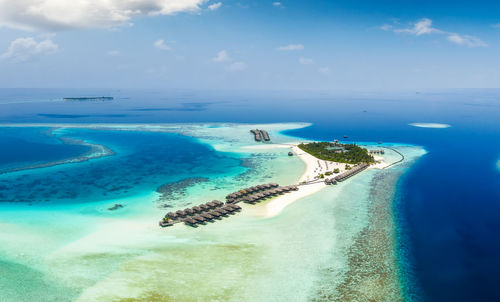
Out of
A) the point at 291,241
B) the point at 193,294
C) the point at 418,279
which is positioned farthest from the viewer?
the point at 291,241

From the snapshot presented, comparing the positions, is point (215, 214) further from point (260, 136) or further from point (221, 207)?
point (260, 136)

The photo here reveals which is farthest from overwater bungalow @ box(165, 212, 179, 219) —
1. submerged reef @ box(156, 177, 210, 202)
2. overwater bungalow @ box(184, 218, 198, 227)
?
submerged reef @ box(156, 177, 210, 202)

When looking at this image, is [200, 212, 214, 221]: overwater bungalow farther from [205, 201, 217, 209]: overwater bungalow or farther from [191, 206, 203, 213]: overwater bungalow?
[205, 201, 217, 209]: overwater bungalow

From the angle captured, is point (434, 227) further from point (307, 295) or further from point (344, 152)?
point (344, 152)

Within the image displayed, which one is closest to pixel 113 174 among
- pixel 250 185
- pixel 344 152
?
pixel 250 185

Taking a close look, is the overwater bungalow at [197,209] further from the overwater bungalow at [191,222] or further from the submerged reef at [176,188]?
the submerged reef at [176,188]

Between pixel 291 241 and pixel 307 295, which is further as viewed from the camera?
pixel 291 241
